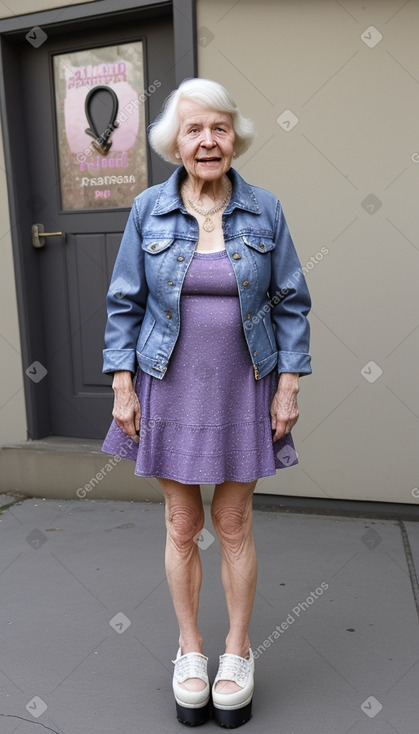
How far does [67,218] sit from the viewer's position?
4.20m

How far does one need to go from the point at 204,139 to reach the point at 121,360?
2.24ft

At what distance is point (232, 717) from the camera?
210 centimetres

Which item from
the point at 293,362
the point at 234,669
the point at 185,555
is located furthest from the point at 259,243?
the point at 234,669

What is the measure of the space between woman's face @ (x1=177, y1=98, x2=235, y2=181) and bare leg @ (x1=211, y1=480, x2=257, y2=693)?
3.10 ft

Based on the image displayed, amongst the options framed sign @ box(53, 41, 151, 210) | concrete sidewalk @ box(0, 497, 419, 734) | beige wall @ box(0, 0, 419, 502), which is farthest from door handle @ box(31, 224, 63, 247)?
concrete sidewalk @ box(0, 497, 419, 734)

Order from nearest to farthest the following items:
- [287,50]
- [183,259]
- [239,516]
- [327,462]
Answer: [183,259] < [239,516] < [287,50] < [327,462]

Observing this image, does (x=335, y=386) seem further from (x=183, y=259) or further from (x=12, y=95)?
(x=12, y=95)

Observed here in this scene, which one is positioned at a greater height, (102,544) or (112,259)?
(112,259)

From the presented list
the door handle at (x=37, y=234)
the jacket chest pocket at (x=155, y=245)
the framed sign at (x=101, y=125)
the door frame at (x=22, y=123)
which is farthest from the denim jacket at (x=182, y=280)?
the door handle at (x=37, y=234)

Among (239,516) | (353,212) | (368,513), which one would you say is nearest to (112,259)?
(353,212)

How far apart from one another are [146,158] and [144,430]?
Answer: 2.32 meters

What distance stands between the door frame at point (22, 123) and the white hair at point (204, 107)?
165 centimetres

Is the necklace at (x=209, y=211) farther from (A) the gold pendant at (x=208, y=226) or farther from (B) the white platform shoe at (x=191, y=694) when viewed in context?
(B) the white platform shoe at (x=191, y=694)

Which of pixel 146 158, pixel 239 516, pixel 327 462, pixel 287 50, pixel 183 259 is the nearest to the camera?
pixel 183 259
